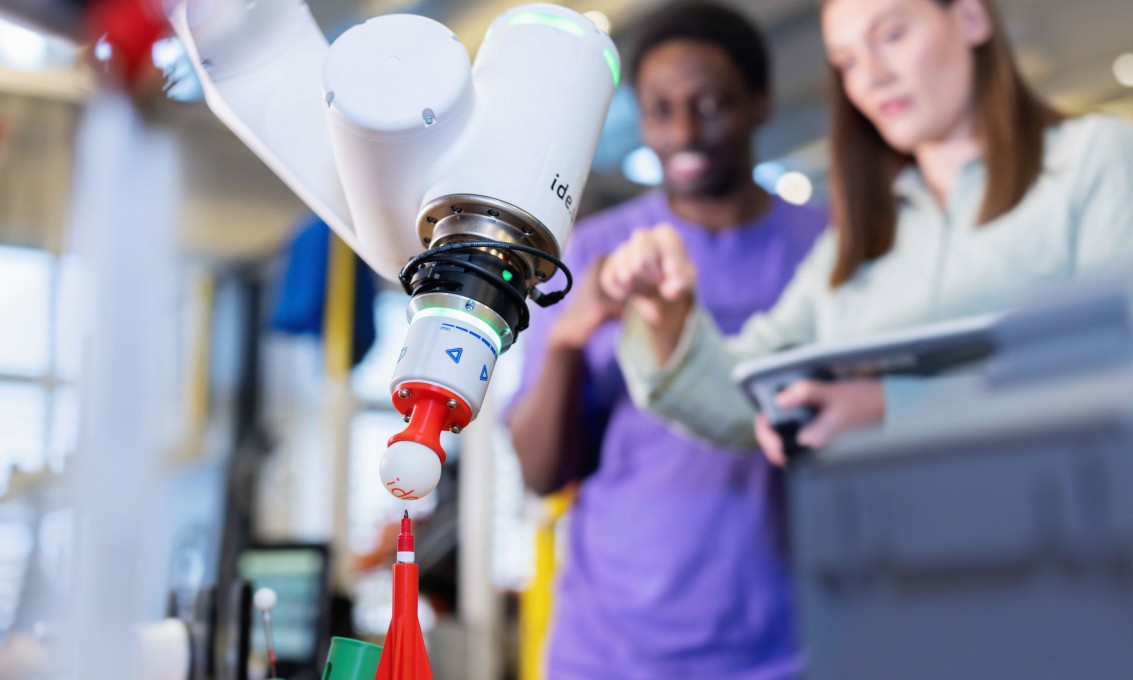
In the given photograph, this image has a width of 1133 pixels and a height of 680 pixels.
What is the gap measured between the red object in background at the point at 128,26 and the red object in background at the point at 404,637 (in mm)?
332

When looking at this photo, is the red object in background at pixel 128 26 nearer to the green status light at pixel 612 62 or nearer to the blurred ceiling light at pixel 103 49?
the blurred ceiling light at pixel 103 49

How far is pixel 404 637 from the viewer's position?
1.23 ft

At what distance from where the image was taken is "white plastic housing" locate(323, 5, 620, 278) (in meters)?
0.42

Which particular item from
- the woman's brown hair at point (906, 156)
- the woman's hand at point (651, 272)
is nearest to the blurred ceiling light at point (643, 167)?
the woman's brown hair at point (906, 156)

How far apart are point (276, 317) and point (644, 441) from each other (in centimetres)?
137

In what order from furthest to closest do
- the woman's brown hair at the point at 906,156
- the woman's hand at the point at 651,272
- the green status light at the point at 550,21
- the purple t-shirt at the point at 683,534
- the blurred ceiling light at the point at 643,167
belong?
1. the blurred ceiling light at the point at 643,167
2. the purple t-shirt at the point at 683,534
3. the woman's brown hair at the point at 906,156
4. the woman's hand at the point at 651,272
5. the green status light at the point at 550,21

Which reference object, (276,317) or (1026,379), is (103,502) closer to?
(1026,379)

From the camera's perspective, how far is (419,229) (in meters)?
0.45

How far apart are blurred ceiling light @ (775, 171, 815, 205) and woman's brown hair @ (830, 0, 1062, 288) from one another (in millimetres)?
85

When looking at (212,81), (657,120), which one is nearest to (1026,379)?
(212,81)

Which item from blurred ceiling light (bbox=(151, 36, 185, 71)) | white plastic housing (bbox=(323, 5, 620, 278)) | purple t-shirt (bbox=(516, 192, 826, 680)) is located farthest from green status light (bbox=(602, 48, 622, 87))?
purple t-shirt (bbox=(516, 192, 826, 680))

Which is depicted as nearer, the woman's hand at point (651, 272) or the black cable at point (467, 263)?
the black cable at point (467, 263)

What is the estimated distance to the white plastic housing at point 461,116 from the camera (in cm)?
42

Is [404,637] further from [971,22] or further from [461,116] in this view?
[971,22]
